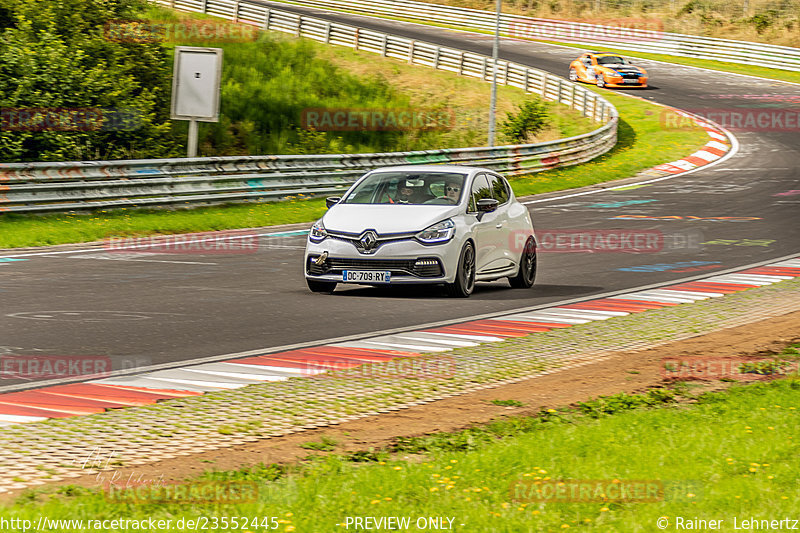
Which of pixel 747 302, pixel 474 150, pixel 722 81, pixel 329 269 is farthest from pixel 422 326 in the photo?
pixel 722 81

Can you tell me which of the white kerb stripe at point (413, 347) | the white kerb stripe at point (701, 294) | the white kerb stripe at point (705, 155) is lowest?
the white kerb stripe at point (413, 347)

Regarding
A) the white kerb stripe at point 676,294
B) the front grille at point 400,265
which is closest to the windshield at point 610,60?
the white kerb stripe at point 676,294

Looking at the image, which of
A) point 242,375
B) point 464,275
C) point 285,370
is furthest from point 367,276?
point 242,375

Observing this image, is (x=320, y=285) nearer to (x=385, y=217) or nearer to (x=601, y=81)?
(x=385, y=217)

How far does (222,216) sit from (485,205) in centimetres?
967

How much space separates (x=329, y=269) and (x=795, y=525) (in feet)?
29.1

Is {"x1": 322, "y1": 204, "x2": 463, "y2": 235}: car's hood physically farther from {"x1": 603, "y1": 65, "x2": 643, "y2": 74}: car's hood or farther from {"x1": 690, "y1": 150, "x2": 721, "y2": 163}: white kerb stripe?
{"x1": 603, "y1": 65, "x2": 643, "y2": 74}: car's hood

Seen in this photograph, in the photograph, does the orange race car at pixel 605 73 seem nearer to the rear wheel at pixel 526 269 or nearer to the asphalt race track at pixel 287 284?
the asphalt race track at pixel 287 284

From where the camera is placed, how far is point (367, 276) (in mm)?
13219

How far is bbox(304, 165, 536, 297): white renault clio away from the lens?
13172mm

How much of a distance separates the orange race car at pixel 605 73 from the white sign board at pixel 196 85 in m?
30.3

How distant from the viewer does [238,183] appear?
24078 millimetres

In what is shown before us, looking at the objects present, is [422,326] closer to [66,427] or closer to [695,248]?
[66,427]

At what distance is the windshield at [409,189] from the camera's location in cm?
1398
